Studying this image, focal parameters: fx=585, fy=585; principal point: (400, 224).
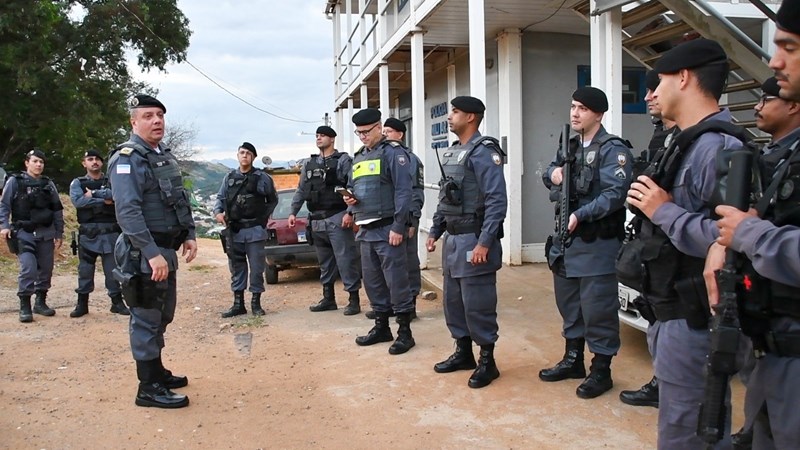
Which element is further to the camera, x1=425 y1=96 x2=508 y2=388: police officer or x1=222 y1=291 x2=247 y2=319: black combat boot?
x1=222 y1=291 x2=247 y2=319: black combat boot

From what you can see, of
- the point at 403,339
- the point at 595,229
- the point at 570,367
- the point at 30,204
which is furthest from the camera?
the point at 30,204

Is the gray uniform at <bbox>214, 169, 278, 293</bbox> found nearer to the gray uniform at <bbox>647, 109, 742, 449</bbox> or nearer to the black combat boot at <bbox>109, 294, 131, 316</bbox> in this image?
the black combat boot at <bbox>109, 294, 131, 316</bbox>

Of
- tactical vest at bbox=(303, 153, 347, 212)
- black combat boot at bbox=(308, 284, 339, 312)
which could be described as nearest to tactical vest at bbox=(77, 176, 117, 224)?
tactical vest at bbox=(303, 153, 347, 212)

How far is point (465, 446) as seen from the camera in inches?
124

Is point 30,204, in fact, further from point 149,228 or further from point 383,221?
point 383,221

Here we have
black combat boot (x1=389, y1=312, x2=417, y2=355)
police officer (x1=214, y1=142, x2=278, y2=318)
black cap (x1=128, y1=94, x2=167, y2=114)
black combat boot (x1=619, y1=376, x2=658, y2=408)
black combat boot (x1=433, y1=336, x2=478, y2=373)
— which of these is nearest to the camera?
black combat boot (x1=619, y1=376, x2=658, y2=408)

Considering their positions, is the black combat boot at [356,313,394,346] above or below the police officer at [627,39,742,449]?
below

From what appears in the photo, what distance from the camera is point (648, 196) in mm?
2072

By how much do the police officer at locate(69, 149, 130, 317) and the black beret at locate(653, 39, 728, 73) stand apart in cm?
629

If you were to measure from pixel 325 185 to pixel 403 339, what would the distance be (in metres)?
Answer: 2.31

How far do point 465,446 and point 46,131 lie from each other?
752 inches

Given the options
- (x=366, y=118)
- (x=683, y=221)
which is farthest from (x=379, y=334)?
(x=683, y=221)

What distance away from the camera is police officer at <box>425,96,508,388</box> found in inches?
154

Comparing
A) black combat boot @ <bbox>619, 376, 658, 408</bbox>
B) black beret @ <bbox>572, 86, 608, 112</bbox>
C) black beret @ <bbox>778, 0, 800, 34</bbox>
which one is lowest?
black combat boot @ <bbox>619, 376, 658, 408</bbox>
